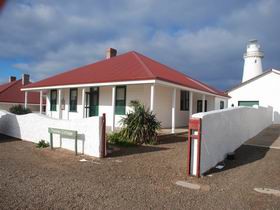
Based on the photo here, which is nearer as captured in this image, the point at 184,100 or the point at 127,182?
the point at 127,182

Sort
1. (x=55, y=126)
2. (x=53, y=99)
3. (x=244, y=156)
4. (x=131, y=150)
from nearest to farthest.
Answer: (x=244, y=156), (x=131, y=150), (x=55, y=126), (x=53, y=99)

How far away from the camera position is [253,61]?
34375 mm

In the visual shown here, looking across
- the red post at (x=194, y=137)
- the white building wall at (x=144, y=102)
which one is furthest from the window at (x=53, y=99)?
the red post at (x=194, y=137)

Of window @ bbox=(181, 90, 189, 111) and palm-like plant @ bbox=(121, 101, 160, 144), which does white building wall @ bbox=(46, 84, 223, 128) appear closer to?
window @ bbox=(181, 90, 189, 111)

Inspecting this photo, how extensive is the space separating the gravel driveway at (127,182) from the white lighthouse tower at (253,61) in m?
27.0

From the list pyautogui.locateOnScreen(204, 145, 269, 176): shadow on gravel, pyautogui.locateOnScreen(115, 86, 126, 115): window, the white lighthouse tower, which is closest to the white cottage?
pyautogui.locateOnScreen(115, 86, 126, 115): window

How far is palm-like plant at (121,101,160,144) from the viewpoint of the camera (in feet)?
37.0

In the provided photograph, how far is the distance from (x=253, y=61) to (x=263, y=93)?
1026cm

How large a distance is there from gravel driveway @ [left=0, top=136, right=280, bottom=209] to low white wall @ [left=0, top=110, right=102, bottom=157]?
516 mm

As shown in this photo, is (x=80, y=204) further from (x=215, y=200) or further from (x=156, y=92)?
(x=156, y=92)

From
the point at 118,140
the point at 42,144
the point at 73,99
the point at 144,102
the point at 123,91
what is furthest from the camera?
the point at 73,99

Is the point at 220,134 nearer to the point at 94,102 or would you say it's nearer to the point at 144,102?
the point at 144,102

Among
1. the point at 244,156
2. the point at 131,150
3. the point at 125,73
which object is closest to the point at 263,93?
the point at 125,73

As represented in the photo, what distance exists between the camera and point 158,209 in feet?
15.1
